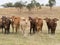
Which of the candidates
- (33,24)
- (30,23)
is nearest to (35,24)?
(33,24)

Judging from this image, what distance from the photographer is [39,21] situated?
20.3 meters

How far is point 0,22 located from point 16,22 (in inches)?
52.1

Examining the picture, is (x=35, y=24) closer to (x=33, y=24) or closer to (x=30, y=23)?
(x=33, y=24)

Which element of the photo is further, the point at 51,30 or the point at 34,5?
the point at 34,5

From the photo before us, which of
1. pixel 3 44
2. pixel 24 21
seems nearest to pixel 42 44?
pixel 3 44

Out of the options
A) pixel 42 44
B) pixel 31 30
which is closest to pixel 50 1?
pixel 31 30

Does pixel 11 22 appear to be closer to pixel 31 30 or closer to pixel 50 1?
pixel 31 30

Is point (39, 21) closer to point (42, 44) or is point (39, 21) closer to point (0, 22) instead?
point (0, 22)

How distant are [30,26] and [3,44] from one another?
19.2ft

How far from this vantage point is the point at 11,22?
20891 mm

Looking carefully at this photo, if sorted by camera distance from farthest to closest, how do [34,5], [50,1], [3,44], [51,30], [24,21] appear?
[50,1] < [34,5] < [51,30] < [24,21] < [3,44]

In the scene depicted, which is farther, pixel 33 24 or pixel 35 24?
pixel 33 24

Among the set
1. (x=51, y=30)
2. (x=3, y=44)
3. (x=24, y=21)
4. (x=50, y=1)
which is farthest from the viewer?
(x=50, y=1)

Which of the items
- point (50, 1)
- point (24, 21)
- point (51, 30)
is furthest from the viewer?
point (50, 1)
